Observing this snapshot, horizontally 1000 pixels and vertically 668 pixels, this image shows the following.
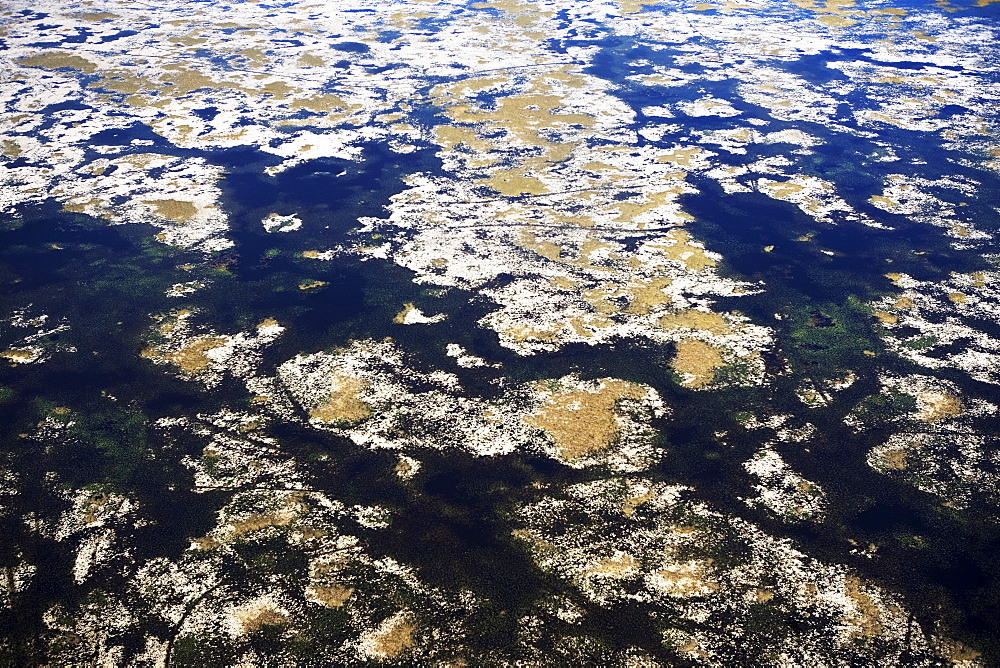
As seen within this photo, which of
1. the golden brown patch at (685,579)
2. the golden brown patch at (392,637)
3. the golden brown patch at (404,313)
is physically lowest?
the golden brown patch at (392,637)

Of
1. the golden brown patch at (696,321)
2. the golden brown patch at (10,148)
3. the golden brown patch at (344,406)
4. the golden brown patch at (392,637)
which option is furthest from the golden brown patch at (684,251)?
the golden brown patch at (10,148)

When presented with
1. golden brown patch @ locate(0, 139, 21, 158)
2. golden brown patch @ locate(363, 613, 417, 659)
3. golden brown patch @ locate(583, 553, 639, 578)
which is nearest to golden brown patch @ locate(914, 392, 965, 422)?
golden brown patch @ locate(583, 553, 639, 578)

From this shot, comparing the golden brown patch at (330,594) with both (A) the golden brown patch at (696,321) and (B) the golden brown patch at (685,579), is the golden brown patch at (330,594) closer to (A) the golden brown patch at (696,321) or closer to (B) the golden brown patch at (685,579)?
(B) the golden brown patch at (685,579)

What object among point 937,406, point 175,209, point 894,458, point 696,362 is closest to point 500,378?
point 696,362

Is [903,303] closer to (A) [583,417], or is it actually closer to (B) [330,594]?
(A) [583,417]

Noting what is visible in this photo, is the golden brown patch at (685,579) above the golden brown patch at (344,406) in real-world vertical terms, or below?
above

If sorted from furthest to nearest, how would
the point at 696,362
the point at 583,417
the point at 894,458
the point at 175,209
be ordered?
the point at 175,209, the point at 696,362, the point at 583,417, the point at 894,458
